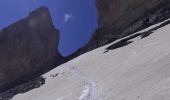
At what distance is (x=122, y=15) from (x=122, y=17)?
2.71 feet

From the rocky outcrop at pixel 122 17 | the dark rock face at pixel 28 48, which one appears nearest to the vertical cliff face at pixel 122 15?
the rocky outcrop at pixel 122 17

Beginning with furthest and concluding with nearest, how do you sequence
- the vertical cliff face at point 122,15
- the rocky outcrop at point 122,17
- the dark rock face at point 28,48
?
the dark rock face at point 28,48, the vertical cliff face at point 122,15, the rocky outcrop at point 122,17

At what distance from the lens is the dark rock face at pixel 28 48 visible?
334ft

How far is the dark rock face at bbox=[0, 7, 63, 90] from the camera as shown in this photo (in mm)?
101812

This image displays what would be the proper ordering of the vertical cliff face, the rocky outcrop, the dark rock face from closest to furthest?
the rocky outcrop
the vertical cliff face
the dark rock face

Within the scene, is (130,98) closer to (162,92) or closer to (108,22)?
(162,92)

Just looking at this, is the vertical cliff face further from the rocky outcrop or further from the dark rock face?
the dark rock face

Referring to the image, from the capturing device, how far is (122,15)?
303ft

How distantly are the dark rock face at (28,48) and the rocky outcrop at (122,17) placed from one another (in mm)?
9932

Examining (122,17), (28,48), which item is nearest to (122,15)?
(122,17)

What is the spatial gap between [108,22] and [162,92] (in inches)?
3306

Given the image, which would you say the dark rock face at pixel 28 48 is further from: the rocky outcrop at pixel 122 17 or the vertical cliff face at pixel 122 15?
the vertical cliff face at pixel 122 15

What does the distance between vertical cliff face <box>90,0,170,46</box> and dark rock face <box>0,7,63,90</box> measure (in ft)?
60.4

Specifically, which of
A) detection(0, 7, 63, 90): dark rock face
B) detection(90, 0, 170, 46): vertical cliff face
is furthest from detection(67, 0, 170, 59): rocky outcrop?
detection(0, 7, 63, 90): dark rock face
